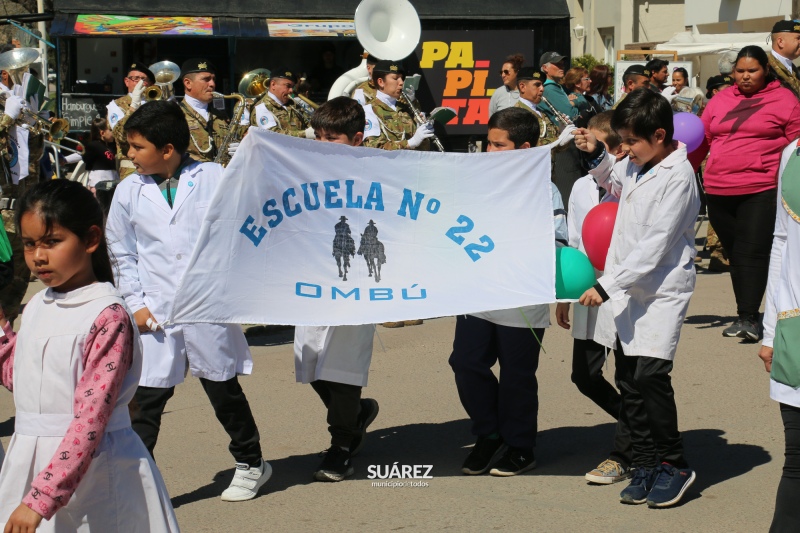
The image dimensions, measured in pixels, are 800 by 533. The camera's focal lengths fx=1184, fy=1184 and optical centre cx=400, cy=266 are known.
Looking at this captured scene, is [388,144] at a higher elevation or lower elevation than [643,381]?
higher

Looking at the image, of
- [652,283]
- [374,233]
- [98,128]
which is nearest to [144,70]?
[98,128]

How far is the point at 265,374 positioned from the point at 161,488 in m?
4.46

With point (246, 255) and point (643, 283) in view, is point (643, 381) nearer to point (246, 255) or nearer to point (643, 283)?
point (643, 283)

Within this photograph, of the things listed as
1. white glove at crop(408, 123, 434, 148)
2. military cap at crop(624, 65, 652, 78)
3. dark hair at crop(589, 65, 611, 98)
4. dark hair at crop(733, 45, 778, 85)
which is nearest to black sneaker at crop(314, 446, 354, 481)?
white glove at crop(408, 123, 434, 148)

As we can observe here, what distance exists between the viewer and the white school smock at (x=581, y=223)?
5.75 meters

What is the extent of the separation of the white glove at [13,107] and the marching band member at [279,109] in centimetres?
206

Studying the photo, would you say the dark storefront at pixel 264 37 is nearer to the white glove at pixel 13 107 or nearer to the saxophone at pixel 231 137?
the saxophone at pixel 231 137

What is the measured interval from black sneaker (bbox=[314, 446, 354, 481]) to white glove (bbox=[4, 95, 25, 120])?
5375 mm

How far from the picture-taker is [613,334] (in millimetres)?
5297

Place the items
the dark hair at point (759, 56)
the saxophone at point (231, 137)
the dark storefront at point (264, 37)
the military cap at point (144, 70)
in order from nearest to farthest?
the dark hair at point (759, 56)
the saxophone at point (231, 137)
the military cap at point (144, 70)
the dark storefront at point (264, 37)

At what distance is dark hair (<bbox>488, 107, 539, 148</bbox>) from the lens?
5.76 meters

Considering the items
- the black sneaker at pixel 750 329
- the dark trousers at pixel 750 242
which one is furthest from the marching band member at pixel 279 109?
the black sneaker at pixel 750 329

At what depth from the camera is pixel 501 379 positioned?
18.7 feet

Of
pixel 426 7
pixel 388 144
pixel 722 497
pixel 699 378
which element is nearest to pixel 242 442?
pixel 722 497
